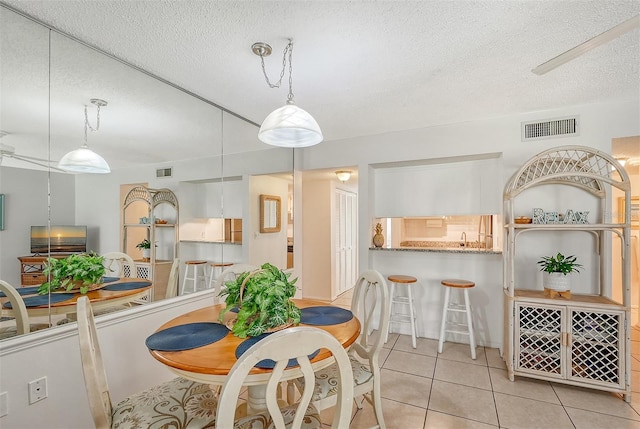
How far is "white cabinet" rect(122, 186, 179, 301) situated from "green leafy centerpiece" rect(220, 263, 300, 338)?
3.41 feet

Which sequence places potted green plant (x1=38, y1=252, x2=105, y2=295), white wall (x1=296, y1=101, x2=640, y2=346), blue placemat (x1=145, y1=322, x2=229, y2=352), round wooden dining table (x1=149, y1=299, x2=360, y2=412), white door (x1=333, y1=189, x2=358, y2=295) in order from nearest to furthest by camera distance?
round wooden dining table (x1=149, y1=299, x2=360, y2=412) < blue placemat (x1=145, y1=322, x2=229, y2=352) < potted green plant (x1=38, y1=252, x2=105, y2=295) < white wall (x1=296, y1=101, x2=640, y2=346) < white door (x1=333, y1=189, x2=358, y2=295)

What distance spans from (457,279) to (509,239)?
897mm

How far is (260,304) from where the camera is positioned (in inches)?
59.9

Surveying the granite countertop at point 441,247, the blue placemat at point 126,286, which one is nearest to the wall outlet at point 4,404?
the blue placemat at point 126,286

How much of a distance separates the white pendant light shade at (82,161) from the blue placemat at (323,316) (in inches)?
65.1

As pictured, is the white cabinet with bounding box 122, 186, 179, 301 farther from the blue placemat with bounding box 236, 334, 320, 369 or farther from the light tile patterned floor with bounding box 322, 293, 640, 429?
the light tile patterned floor with bounding box 322, 293, 640, 429

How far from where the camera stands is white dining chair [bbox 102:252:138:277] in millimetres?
2071

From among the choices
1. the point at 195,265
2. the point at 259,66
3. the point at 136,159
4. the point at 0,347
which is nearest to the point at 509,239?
the point at 259,66

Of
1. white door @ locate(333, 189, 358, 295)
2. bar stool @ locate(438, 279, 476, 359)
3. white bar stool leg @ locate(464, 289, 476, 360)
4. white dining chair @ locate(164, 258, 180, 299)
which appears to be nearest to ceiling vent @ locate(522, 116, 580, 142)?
bar stool @ locate(438, 279, 476, 359)

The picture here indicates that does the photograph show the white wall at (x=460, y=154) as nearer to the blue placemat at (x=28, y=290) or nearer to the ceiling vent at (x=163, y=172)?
the ceiling vent at (x=163, y=172)

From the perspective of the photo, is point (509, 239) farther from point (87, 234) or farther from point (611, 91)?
point (87, 234)

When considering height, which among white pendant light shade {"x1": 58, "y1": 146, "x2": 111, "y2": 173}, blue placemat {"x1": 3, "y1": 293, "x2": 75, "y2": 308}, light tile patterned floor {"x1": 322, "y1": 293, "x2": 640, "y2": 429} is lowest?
light tile patterned floor {"x1": 322, "y1": 293, "x2": 640, "y2": 429}

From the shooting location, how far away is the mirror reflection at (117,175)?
1629 millimetres

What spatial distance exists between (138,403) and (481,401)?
92.7 inches
